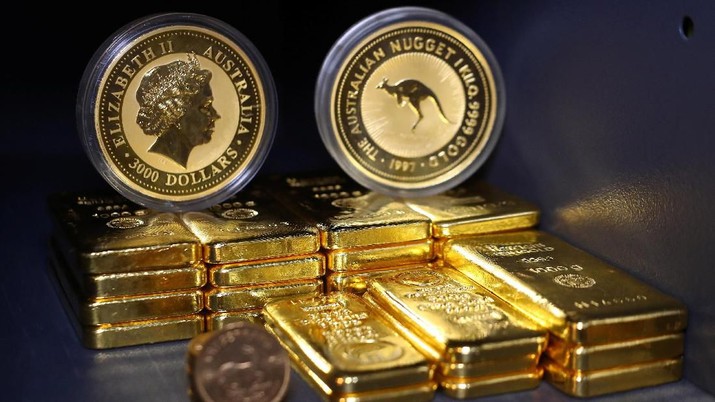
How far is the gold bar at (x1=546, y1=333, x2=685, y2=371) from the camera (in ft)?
5.30

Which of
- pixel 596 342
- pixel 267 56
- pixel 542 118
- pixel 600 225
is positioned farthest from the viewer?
pixel 267 56

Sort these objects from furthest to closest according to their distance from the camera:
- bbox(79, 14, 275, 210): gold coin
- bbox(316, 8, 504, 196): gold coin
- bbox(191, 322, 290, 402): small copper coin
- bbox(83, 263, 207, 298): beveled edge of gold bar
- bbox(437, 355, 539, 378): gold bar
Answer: bbox(316, 8, 504, 196): gold coin
bbox(79, 14, 275, 210): gold coin
bbox(83, 263, 207, 298): beveled edge of gold bar
bbox(437, 355, 539, 378): gold bar
bbox(191, 322, 290, 402): small copper coin

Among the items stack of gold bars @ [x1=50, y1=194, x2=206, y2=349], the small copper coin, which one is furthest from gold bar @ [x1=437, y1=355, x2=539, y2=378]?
stack of gold bars @ [x1=50, y1=194, x2=206, y2=349]

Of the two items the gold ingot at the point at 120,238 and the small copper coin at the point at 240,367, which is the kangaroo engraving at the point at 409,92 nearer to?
the gold ingot at the point at 120,238

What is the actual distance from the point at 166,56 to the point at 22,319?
1.70 ft

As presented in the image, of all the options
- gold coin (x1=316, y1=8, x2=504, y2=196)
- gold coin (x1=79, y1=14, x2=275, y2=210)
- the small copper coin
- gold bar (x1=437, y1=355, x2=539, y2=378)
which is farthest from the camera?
gold coin (x1=316, y1=8, x2=504, y2=196)

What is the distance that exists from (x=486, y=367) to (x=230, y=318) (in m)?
0.47

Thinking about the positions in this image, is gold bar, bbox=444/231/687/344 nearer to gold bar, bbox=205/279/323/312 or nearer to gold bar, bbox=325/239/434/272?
gold bar, bbox=325/239/434/272

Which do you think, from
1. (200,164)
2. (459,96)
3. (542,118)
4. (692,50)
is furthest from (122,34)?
(692,50)

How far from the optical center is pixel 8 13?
6.72 ft

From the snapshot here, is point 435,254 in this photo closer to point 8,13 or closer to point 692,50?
point 692,50

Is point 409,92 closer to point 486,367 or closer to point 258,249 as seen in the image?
point 258,249

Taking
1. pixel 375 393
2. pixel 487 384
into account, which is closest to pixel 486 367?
pixel 487 384

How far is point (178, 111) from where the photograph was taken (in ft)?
6.25
